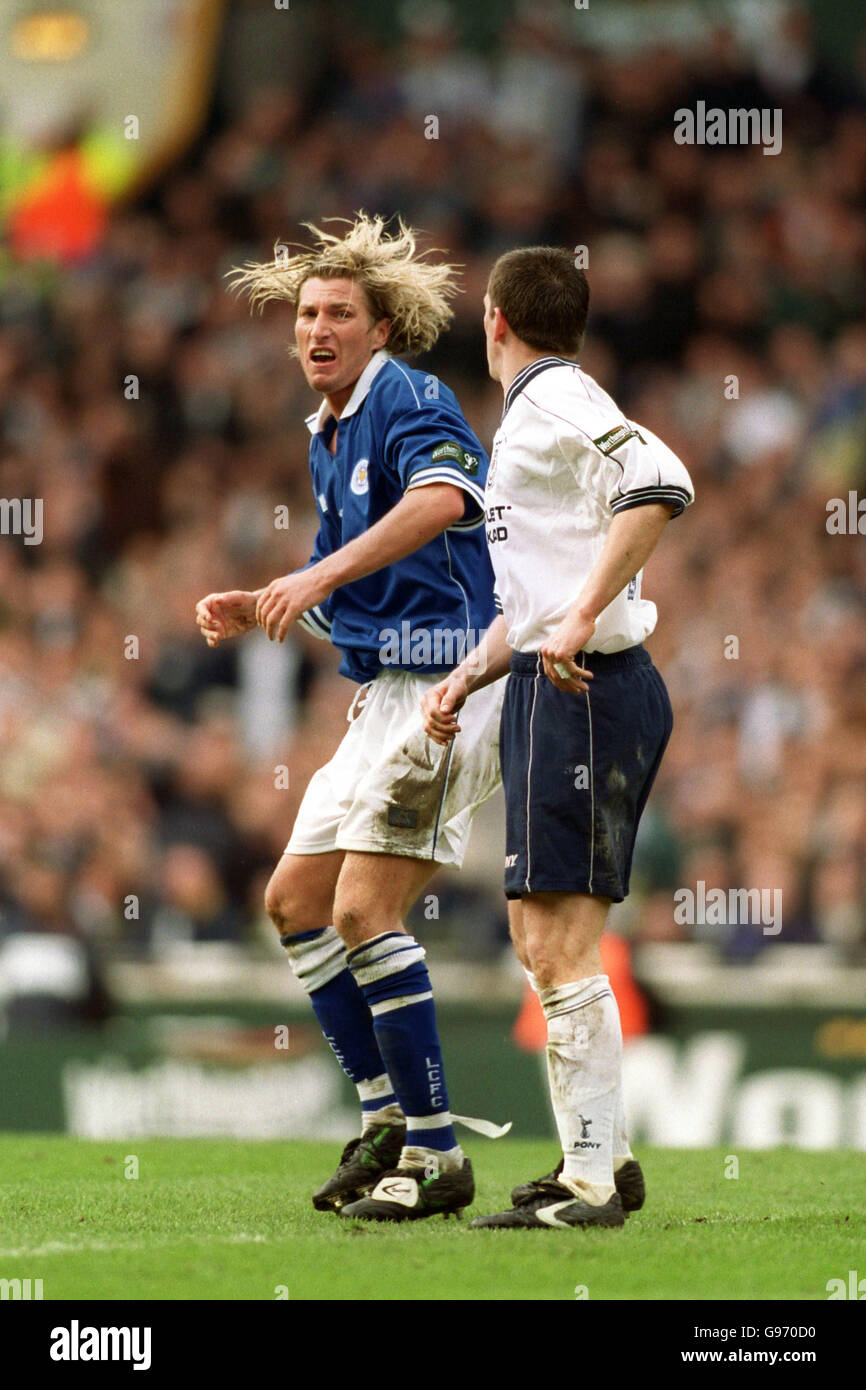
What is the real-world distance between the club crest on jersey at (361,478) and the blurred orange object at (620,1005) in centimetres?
469

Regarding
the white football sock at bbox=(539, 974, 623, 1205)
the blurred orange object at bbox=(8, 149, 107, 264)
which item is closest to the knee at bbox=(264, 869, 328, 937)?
the white football sock at bbox=(539, 974, 623, 1205)

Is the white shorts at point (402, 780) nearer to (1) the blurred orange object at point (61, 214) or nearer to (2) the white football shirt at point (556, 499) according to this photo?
(2) the white football shirt at point (556, 499)

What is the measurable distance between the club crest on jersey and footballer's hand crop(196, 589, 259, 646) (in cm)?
40

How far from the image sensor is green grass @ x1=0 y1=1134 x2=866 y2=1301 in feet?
13.0

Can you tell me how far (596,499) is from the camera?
184 inches

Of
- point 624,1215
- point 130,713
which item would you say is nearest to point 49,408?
point 130,713

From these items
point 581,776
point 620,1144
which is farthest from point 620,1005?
point 581,776

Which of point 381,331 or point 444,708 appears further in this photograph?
point 381,331

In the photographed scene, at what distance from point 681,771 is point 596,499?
803 cm

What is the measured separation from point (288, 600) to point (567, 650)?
0.82m

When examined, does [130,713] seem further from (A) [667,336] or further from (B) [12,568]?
(A) [667,336]

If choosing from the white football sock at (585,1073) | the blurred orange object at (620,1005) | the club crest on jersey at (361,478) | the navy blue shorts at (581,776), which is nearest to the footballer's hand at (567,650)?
the navy blue shorts at (581,776)

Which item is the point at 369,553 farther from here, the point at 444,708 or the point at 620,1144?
the point at 620,1144

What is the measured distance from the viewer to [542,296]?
479cm
